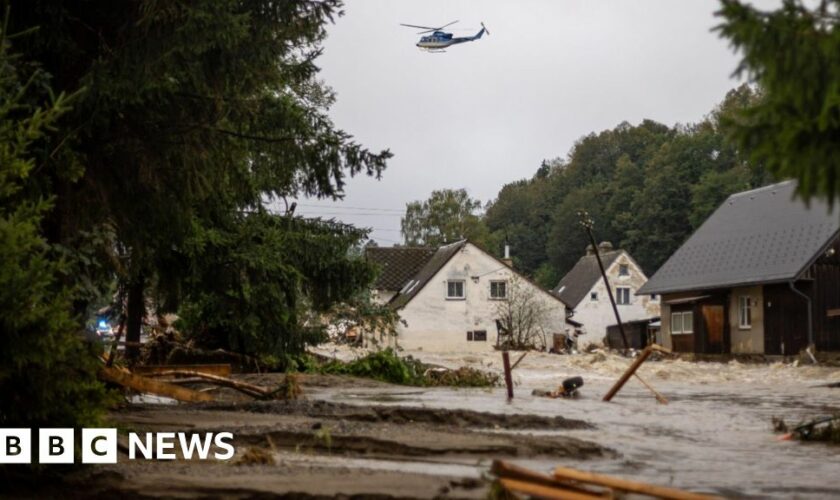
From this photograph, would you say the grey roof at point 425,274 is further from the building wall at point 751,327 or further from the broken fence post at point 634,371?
the broken fence post at point 634,371

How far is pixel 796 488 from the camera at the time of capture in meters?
9.62

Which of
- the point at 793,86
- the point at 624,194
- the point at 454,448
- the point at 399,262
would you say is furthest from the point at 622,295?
the point at 793,86

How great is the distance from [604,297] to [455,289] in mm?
14653

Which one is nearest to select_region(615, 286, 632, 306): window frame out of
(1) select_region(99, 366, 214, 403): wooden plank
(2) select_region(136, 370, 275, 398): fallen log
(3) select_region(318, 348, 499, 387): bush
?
(3) select_region(318, 348, 499, 387): bush

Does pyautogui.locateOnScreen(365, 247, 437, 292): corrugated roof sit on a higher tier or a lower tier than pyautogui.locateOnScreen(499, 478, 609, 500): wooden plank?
higher

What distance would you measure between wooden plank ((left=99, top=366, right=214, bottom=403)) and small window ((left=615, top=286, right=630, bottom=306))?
244 feet

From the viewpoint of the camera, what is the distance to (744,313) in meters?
54.4

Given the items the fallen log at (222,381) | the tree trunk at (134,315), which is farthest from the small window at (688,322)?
the fallen log at (222,381)

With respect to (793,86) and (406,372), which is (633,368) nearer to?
(406,372)

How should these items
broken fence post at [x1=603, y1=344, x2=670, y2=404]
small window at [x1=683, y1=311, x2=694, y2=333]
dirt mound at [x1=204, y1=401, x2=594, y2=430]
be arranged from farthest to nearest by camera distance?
1. small window at [x1=683, y1=311, x2=694, y2=333]
2. broken fence post at [x1=603, y1=344, x2=670, y2=404]
3. dirt mound at [x1=204, y1=401, x2=594, y2=430]

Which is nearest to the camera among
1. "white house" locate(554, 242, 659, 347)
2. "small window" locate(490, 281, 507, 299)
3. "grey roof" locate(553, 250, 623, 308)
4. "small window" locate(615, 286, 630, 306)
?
"small window" locate(490, 281, 507, 299)

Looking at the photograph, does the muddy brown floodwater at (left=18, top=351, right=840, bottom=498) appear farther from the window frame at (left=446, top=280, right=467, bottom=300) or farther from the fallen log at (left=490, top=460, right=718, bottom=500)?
the window frame at (left=446, top=280, right=467, bottom=300)

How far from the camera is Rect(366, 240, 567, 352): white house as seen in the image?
246ft

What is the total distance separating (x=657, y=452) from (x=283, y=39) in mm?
6357
